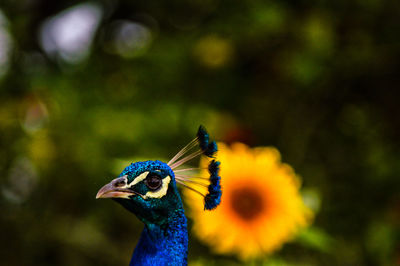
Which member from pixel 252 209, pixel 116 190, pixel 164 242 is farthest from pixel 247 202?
pixel 116 190

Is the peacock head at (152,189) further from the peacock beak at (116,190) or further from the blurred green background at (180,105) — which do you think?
the blurred green background at (180,105)

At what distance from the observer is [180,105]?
168 cm

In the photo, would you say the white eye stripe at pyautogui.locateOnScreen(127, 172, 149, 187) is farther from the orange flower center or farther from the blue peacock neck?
the orange flower center

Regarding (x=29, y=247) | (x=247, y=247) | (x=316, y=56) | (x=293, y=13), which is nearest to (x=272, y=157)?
(x=247, y=247)

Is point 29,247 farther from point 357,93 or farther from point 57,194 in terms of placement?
point 357,93

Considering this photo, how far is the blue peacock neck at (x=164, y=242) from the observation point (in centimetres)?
75

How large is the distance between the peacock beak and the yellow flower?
0.38 meters

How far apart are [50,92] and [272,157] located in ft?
2.80

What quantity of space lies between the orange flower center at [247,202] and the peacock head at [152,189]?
0.42 meters

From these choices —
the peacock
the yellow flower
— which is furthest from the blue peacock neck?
the yellow flower

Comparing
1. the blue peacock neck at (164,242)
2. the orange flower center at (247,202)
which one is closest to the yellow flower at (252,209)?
the orange flower center at (247,202)

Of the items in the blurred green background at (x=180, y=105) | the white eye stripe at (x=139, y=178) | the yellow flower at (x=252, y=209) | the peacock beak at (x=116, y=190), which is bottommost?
the peacock beak at (x=116, y=190)

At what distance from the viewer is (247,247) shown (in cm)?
106

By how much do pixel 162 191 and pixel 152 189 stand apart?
0.06ft
